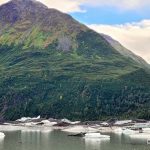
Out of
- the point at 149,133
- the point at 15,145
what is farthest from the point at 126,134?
the point at 15,145

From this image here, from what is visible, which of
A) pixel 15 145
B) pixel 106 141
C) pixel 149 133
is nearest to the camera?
pixel 15 145

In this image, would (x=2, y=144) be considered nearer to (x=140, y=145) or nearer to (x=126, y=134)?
(x=140, y=145)

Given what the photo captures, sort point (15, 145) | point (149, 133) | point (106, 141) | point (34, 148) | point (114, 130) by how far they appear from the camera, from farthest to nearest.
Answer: point (114, 130), point (149, 133), point (106, 141), point (15, 145), point (34, 148)

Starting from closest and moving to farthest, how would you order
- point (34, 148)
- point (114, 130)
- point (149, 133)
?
point (34, 148) → point (149, 133) → point (114, 130)

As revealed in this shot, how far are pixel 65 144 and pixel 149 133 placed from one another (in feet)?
137

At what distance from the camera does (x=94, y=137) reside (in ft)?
511

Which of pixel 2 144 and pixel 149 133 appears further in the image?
pixel 149 133

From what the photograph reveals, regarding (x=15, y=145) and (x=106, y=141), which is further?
(x=106, y=141)

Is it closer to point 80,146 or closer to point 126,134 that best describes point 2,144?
point 80,146

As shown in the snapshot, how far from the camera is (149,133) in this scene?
169000 mm

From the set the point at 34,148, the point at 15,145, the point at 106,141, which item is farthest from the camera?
the point at 106,141

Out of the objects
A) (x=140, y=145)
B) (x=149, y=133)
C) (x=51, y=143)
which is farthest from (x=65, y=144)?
(x=149, y=133)

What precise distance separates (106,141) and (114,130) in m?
52.2

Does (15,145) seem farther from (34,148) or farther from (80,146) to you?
(80,146)
